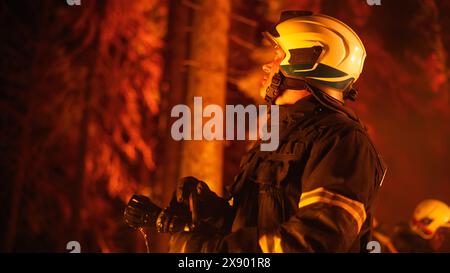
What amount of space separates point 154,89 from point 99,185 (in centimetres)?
463

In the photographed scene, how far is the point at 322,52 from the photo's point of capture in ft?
10.8

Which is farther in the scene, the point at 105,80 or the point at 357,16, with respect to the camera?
the point at 105,80

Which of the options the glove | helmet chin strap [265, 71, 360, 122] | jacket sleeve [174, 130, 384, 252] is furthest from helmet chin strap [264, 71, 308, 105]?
the glove

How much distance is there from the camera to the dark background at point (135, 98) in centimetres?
1073

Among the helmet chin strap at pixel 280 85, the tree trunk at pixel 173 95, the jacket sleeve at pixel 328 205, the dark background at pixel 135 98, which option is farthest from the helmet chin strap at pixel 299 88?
the tree trunk at pixel 173 95

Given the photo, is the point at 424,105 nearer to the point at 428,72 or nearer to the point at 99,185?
the point at 428,72

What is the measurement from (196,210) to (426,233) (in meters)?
5.36

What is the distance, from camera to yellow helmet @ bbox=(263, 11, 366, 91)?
3.27 meters

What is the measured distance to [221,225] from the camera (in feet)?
11.3

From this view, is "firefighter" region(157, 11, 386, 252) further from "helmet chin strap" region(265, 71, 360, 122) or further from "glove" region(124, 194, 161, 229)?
"glove" region(124, 194, 161, 229)


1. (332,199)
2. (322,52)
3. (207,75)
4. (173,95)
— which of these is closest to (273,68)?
(322,52)

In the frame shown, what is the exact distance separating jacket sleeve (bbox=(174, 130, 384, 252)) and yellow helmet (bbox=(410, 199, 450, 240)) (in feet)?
17.1

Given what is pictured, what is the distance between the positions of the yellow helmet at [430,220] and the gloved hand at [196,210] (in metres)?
5.05
